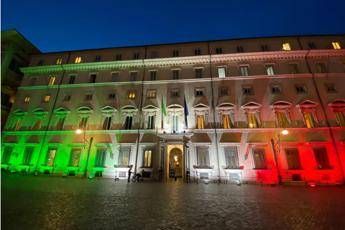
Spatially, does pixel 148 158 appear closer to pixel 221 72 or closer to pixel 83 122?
pixel 83 122

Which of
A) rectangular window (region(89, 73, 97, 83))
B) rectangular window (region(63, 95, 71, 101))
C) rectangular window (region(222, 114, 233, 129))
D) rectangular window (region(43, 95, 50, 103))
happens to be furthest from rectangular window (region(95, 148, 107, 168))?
rectangular window (region(222, 114, 233, 129))

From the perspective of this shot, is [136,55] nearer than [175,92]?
No

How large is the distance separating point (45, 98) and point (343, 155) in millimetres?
35829

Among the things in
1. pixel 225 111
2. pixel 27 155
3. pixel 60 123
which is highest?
pixel 225 111

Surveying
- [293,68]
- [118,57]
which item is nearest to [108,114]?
[118,57]

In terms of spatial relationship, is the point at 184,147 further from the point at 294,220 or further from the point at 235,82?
the point at 294,220

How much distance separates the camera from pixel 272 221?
5.81m

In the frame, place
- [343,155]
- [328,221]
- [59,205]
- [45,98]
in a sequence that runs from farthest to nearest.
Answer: [45,98], [343,155], [59,205], [328,221]

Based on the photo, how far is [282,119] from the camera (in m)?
20.4

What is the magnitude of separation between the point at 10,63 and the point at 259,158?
120 ft

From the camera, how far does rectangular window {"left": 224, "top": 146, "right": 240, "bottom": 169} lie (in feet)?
63.7

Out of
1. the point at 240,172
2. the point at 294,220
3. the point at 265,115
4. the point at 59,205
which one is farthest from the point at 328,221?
the point at 265,115

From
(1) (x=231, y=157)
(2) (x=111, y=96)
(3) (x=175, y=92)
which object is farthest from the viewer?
(2) (x=111, y=96)

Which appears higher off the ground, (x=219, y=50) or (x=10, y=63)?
(x=219, y=50)
